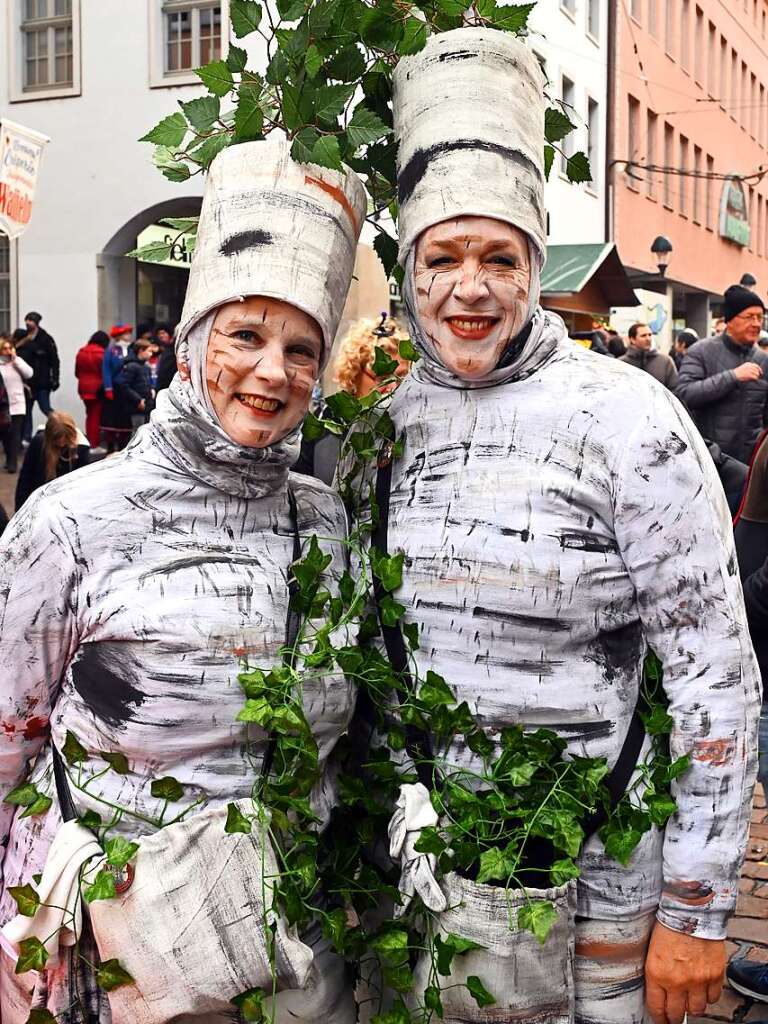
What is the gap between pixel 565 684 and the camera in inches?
85.2

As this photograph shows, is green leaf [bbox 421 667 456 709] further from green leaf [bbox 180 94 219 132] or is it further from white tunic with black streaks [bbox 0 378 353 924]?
green leaf [bbox 180 94 219 132]

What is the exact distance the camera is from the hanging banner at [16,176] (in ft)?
32.5

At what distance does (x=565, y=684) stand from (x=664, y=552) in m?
0.27

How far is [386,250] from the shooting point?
8.39 feet

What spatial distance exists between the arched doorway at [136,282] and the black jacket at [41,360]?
7.56 feet

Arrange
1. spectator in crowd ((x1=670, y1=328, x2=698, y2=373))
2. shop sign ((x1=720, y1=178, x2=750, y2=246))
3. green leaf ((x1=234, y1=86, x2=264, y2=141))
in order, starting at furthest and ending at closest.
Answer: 1. shop sign ((x1=720, y1=178, x2=750, y2=246))
2. spectator in crowd ((x1=670, y1=328, x2=698, y2=373))
3. green leaf ((x1=234, y1=86, x2=264, y2=141))

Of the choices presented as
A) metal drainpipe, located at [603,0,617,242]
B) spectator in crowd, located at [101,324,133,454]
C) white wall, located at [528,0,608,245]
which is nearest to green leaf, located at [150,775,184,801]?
spectator in crowd, located at [101,324,133,454]

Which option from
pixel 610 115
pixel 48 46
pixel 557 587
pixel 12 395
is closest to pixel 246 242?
pixel 557 587

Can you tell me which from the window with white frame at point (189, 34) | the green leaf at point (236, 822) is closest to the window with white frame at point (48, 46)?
the window with white frame at point (189, 34)

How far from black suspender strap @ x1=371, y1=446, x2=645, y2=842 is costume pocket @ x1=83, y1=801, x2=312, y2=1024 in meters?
0.35

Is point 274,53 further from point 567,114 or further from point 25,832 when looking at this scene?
point 25,832

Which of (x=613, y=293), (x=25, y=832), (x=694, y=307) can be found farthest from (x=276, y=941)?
(x=694, y=307)

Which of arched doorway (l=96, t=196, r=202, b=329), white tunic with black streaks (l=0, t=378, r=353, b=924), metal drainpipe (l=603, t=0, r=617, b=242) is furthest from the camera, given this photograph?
metal drainpipe (l=603, t=0, r=617, b=242)

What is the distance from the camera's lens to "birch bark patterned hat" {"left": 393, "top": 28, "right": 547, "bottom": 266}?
2189 mm
